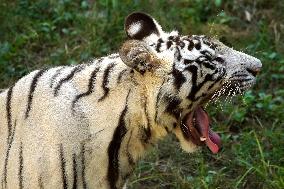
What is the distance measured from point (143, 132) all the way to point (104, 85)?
0.23m

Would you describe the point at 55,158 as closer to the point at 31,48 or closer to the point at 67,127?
the point at 67,127

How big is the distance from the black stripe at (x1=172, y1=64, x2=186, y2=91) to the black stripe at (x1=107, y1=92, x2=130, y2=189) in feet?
0.69

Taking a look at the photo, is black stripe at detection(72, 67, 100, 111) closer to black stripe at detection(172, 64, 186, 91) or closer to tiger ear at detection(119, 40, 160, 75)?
tiger ear at detection(119, 40, 160, 75)

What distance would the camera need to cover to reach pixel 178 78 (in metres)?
2.77

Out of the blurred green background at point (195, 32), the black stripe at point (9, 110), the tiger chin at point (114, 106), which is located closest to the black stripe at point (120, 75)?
the tiger chin at point (114, 106)

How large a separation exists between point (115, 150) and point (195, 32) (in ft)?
8.45

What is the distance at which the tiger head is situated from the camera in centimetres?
275

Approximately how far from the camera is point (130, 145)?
9.40 feet

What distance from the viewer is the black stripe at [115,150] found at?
280 cm

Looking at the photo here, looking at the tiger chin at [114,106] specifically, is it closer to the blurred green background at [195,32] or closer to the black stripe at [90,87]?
the black stripe at [90,87]

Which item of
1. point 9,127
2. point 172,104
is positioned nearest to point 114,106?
point 172,104

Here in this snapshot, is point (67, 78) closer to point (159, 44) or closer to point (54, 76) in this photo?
point (54, 76)

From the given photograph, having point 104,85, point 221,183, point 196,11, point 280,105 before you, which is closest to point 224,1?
point 196,11

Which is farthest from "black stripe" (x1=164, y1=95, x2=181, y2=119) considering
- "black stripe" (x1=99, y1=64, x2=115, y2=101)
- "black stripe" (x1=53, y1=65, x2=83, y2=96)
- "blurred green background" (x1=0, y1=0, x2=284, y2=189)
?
"blurred green background" (x1=0, y1=0, x2=284, y2=189)
